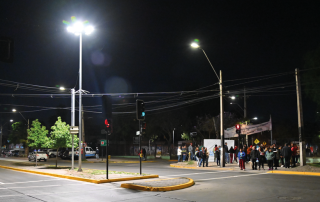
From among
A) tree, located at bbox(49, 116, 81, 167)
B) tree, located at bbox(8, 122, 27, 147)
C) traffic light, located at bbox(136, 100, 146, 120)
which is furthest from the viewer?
tree, located at bbox(8, 122, 27, 147)

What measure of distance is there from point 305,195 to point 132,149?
48489mm

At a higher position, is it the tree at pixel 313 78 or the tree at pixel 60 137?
the tree at pixel 313 78

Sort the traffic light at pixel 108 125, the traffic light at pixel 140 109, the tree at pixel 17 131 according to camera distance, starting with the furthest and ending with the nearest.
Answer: the tree at pixel 17 131 → the traffic light at pixel 140 109 → the traffic light at pixel 108 125

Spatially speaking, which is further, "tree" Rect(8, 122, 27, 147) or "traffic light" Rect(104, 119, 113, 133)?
"tree" Rect(8, 122, 27, 147)

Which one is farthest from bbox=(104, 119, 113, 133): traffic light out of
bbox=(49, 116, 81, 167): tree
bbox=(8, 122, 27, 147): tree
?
bbox=(8, 122, 27, 147): tree

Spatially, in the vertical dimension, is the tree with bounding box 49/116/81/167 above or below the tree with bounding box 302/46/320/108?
below

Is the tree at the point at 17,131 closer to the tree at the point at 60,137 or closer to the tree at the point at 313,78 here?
the tree at the point at 60,137

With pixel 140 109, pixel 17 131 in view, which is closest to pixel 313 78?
pixel 140 109

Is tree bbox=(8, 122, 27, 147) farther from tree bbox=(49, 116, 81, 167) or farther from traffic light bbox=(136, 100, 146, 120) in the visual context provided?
traffic light bbox=(136, 100, 146, 120)

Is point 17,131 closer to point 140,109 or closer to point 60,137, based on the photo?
point 60,137

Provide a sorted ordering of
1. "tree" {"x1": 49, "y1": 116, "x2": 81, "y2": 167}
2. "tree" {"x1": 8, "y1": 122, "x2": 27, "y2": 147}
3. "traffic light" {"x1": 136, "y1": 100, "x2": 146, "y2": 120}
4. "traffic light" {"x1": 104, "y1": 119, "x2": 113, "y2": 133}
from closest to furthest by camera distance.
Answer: "traffic light" {"x1": 104, "y1": 119, "x2": 113, "y2": 133}, "traffic light" {"x1": 136, "y1": 100, "x2": 146, "y2": 120}, "tree" {"x1": 49, "y1": 116, "x2": 81, "y2": 167}, "tree" {"x1": 8, "y1": 122, "x2": 27, "y2": 147}

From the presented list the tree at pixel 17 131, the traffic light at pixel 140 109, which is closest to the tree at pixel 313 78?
the traffic light at pixel 140 109

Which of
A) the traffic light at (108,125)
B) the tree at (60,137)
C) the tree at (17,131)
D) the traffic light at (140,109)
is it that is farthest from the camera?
the tree at (17,131)

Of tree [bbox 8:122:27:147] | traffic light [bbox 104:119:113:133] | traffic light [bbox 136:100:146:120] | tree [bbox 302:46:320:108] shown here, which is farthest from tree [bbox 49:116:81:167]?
tree [bbox 8:122:27:147]
